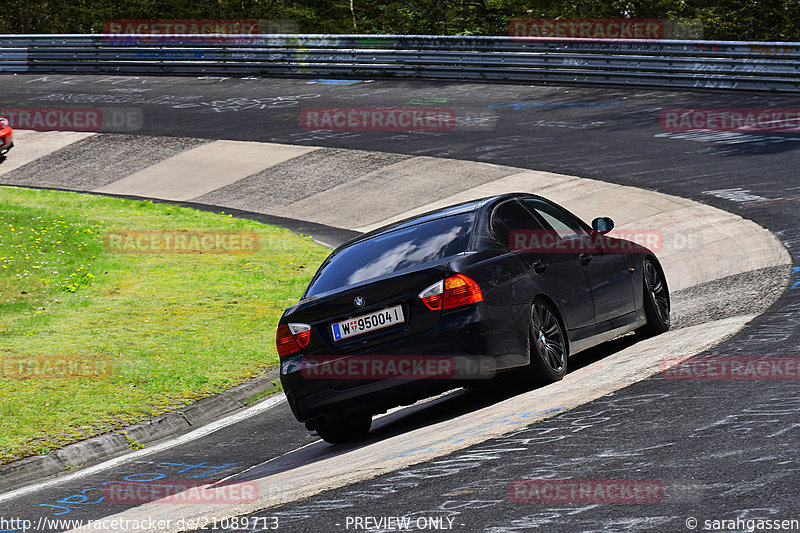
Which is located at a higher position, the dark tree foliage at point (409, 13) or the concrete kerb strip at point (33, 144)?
the dark tree foliage at point (409, 13)

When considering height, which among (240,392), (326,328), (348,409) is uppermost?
(326,328)

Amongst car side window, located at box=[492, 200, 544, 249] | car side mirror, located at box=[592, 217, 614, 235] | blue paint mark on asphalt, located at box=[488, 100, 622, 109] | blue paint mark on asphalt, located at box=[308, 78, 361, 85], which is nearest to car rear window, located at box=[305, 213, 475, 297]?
car side window, located at box=[492, 200, 544, 249]

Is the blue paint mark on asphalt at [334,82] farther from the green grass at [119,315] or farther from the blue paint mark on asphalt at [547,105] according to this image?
the green grass at [119,315]

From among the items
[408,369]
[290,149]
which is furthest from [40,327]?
[290,149]

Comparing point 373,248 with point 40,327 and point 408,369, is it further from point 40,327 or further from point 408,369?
point 40,327

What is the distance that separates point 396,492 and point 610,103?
18885 millimetres

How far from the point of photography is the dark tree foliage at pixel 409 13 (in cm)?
2970

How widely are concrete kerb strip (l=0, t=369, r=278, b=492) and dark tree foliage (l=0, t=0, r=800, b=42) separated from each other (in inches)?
919

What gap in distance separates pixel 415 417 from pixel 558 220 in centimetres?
205

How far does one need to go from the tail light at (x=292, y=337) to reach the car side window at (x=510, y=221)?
1.58 metres

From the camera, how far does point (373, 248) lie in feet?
25.6

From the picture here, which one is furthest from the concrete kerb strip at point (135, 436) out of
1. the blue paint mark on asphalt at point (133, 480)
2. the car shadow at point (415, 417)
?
the car shadow at point (415, 417)

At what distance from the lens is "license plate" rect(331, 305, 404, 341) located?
23.0ft

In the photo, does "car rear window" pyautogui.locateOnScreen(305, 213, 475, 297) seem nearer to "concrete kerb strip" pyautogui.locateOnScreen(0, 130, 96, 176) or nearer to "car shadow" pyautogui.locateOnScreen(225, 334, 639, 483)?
"car shadow" pyautogui.locateOnScreen(225, 334, 639, 483)
